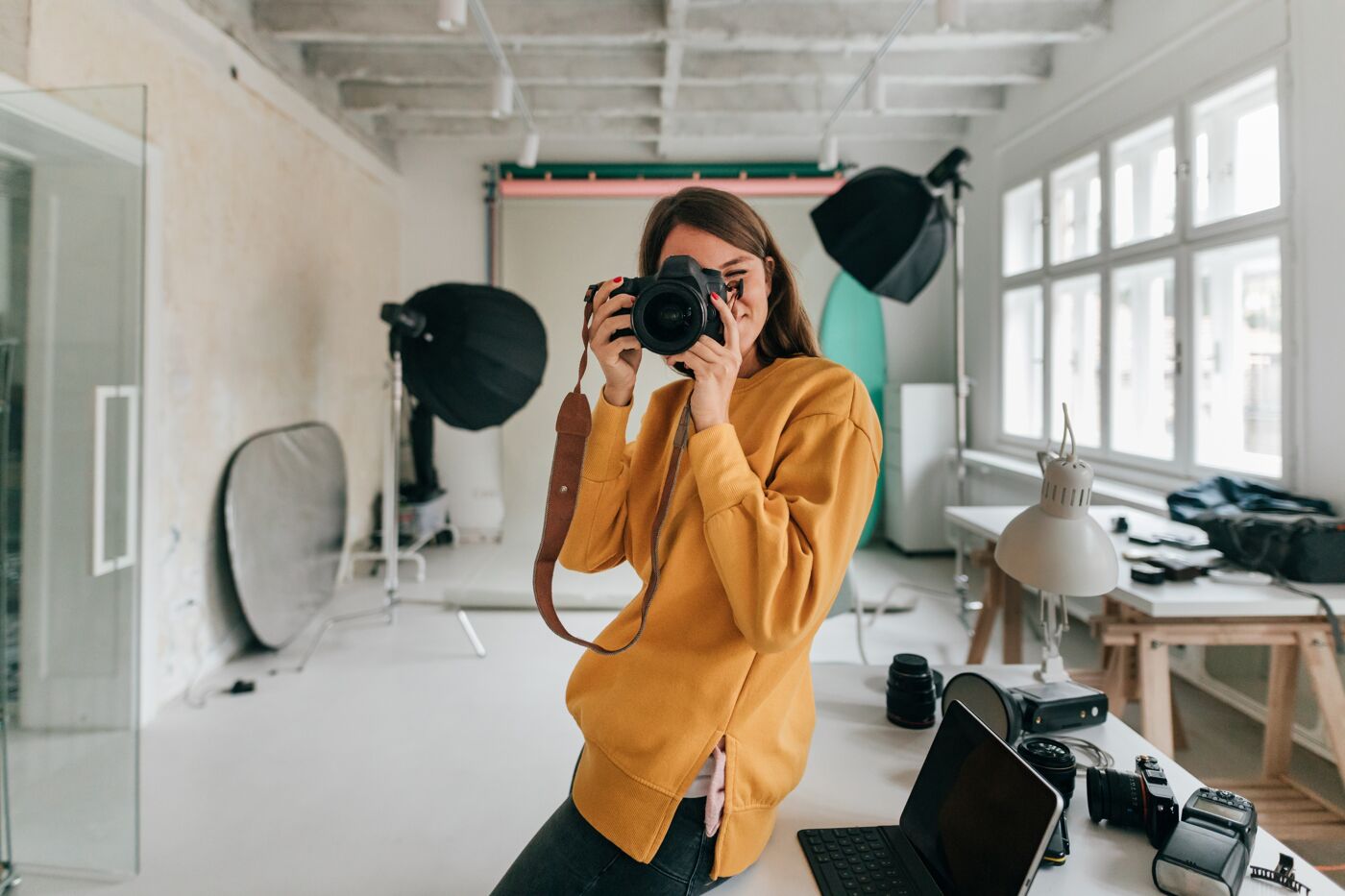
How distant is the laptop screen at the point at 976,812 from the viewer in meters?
0.67

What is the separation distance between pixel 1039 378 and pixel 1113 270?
3.39 ft

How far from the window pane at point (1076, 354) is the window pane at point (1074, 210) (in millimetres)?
182

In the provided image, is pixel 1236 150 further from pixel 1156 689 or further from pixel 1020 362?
pixel 1156 689

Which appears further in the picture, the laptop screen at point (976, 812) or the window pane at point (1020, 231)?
the window pane at point (1020, 231)

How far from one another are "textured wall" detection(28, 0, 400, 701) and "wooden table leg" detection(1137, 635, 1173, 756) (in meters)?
2.94

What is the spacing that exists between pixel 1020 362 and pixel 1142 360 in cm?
107

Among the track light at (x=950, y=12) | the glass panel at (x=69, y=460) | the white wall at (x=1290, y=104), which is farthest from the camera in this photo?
the track light at (x=950, y=12)

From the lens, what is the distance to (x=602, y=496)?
97cm

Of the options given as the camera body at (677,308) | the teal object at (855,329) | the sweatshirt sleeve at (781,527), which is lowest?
the sweatshirt sleeve at (781,527)

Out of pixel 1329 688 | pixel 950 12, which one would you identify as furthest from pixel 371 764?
pixel 950 12

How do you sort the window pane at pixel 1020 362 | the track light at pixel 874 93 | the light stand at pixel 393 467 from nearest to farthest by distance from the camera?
the light stand at pixel 393 467
the track light at pixel 874 93
the window pane at pixel 1020 362

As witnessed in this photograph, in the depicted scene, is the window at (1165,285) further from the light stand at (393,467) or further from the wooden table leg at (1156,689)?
the light stand at (393,467)

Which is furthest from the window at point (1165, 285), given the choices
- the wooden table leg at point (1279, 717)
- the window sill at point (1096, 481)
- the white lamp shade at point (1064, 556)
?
the white lamp shade at point (1064, 556)

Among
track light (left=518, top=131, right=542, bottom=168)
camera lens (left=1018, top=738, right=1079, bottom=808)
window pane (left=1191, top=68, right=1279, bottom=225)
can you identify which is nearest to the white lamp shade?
camera lens (left=1018, top=738, right=1079, bottom=808)
